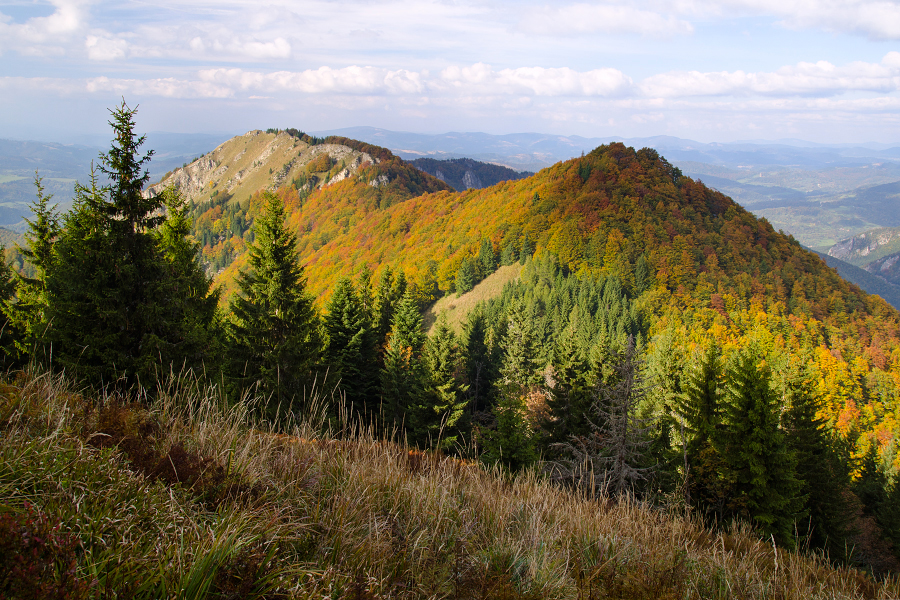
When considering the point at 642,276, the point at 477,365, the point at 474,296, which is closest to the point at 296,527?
the point at 477,365

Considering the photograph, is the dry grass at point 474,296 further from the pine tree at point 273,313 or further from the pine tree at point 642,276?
the pine tree at point 273,313

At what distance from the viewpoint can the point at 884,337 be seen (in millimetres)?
73875

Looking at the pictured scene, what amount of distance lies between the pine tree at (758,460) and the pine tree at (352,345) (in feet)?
58.9

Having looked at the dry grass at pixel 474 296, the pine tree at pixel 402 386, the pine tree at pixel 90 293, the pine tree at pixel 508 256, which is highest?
the pine tree at pixel 90 293

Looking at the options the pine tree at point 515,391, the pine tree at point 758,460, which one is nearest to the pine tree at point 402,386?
the pine tree at point 515,391

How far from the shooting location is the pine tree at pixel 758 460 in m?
15.0

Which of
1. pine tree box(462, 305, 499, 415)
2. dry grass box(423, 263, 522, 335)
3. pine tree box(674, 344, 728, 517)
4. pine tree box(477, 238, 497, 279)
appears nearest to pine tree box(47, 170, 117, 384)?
pine tree box(674, 344, 728, 517)

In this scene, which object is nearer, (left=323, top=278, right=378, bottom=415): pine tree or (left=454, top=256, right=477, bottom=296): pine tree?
(left=323, top=278, right=378, bottom=415): pine tree

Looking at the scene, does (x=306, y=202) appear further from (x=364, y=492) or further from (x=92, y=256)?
(x=364, y=492)

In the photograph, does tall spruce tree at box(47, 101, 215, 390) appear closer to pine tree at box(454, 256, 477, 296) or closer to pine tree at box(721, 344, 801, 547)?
pine tree at box(721, 344, 801, 547)

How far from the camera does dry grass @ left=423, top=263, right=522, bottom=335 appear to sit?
75.4 metres

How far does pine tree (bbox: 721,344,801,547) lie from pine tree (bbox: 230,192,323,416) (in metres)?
15.9

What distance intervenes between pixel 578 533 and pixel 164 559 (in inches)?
111

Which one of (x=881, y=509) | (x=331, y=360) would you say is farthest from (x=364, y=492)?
(x=881, y=509)
